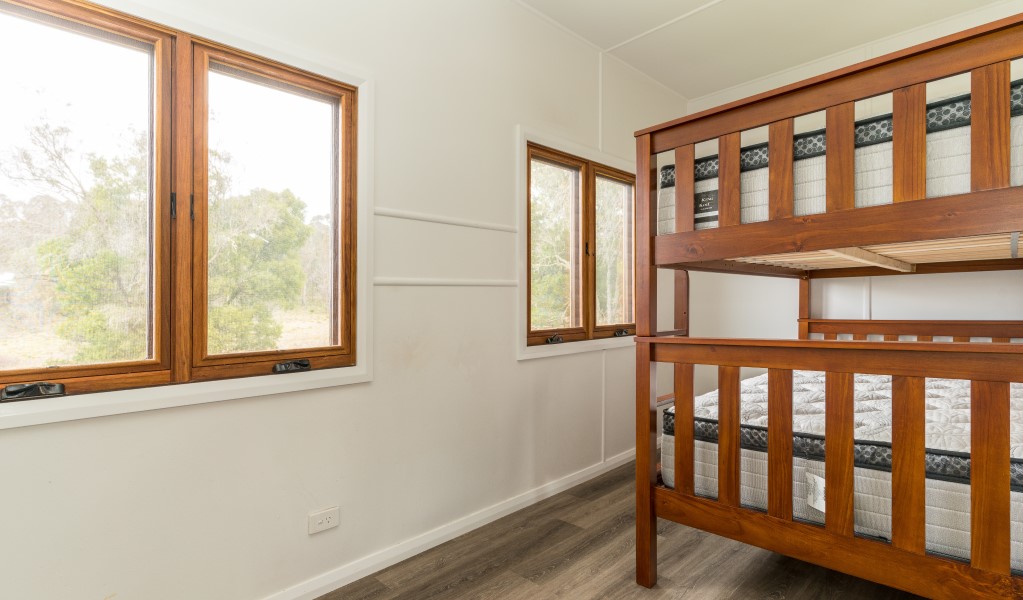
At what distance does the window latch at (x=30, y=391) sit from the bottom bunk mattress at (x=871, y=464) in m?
1.85

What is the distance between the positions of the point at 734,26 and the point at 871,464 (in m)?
2.52

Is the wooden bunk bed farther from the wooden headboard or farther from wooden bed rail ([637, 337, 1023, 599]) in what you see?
the wooden headboard

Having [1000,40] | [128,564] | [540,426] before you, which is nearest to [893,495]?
[1000,40]

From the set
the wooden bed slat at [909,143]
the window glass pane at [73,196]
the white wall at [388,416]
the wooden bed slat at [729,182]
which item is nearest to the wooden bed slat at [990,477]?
the wooden bed slat at [909,143]

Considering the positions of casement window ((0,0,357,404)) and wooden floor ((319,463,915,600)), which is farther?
wooden floor ((319,463,915,600))

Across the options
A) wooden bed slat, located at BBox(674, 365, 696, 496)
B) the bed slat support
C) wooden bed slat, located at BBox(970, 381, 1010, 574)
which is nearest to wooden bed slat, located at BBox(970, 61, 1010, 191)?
the bed slat support

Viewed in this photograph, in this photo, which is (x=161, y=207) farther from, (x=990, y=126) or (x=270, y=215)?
(x=990, y=126)

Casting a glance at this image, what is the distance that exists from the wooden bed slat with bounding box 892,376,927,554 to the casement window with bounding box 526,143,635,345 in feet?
5.31

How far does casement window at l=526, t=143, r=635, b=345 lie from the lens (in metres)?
2.77

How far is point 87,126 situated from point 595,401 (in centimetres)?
261

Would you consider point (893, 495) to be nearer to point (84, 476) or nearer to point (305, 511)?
point (305, 511)

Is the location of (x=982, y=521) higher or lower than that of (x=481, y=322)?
lower

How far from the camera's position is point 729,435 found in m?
1.64

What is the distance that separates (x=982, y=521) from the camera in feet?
4.08
